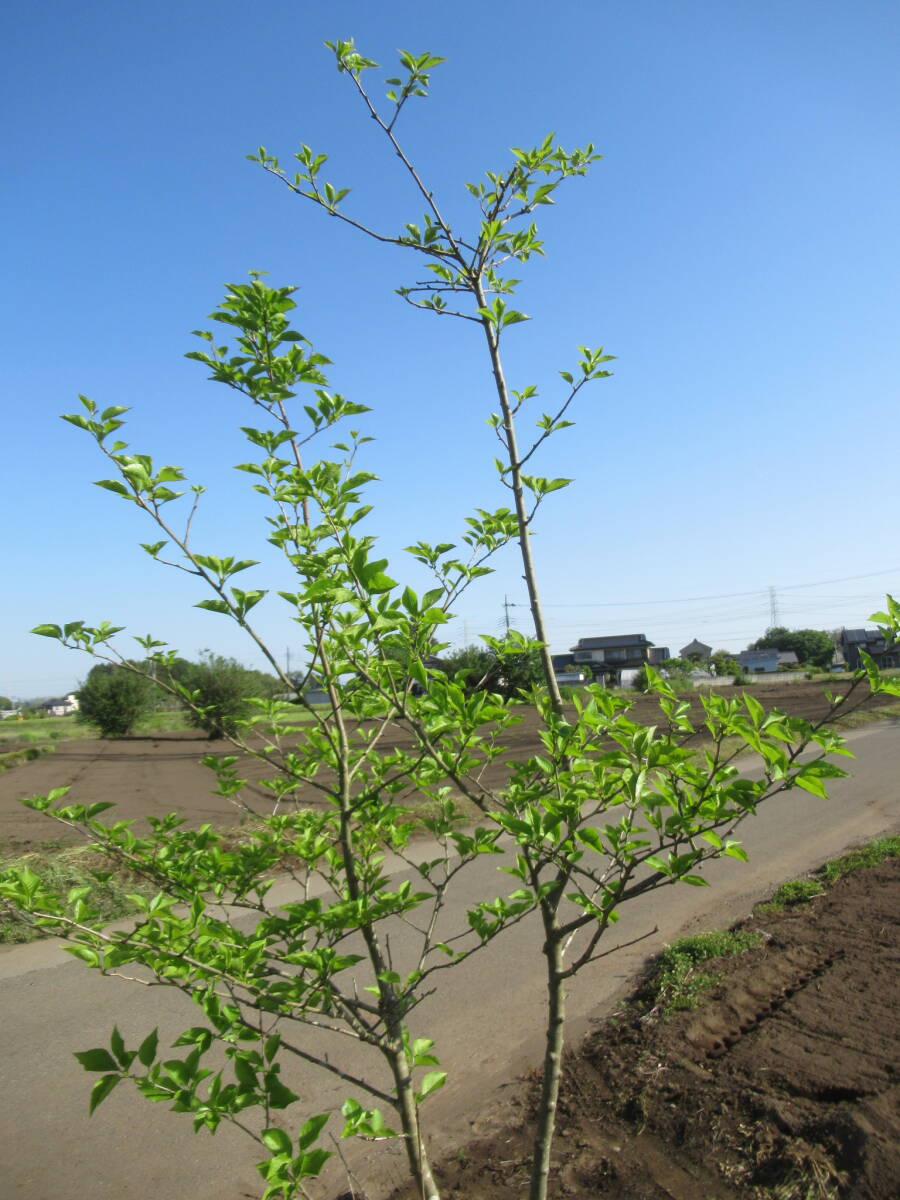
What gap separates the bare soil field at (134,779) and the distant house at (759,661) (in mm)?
58150

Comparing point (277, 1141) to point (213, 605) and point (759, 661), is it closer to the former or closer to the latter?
point (213, 605)

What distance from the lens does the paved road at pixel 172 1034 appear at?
3045 mm

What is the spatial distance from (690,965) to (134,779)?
1319 centimetres

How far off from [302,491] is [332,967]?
1.13m

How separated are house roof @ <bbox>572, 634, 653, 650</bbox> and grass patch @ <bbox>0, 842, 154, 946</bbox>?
6905cm

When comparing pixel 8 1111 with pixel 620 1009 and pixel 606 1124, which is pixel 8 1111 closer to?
pixel 606 1124

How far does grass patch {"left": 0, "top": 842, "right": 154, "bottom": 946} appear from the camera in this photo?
596 centimetres

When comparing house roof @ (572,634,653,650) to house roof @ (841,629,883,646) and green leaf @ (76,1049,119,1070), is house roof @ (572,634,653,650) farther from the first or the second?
green leaf @ (76,1049,119,1070)

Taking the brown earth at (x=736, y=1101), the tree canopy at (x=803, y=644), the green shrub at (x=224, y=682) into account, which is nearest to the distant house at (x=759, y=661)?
the tree canopy at (x=803, y=644)

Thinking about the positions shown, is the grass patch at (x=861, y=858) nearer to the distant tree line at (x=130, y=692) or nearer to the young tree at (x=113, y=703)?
the distant tree line at (x=130, y=692)

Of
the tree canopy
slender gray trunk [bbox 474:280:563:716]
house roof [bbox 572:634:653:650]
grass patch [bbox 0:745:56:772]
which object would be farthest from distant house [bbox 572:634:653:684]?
slender gray trunk [bbox 474:280:563:716]

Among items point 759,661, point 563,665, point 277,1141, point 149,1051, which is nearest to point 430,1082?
point 277,1141

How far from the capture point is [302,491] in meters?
1.88

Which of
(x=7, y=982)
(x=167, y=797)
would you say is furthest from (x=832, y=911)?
(x=167, y=797)
